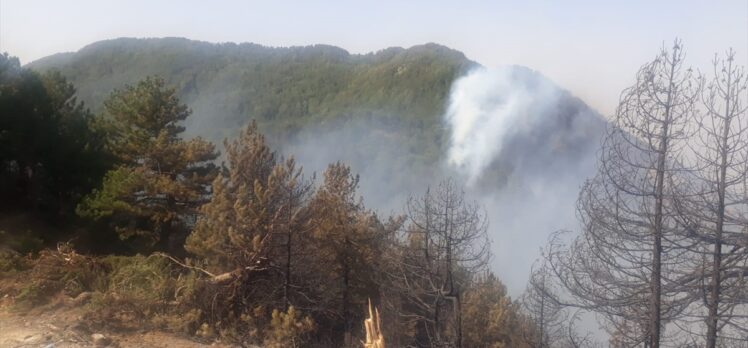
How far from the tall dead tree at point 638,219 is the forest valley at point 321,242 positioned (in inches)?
1.0

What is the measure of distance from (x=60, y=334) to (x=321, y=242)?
753cm

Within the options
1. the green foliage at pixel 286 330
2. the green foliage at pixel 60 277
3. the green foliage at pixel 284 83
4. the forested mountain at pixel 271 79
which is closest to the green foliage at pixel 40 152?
the green foliage at pixel 60 277

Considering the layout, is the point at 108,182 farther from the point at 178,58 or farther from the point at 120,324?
the point at 178,58

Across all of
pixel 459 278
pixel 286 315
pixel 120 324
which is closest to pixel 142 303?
pixel 120 324

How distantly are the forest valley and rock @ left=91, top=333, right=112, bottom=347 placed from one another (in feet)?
1.08

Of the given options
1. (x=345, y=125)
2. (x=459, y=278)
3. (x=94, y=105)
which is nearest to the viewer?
(x=459, y=278)

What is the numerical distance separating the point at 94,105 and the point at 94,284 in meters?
69.5

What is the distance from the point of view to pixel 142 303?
1087 centimetres

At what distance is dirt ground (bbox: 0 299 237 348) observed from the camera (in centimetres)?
884

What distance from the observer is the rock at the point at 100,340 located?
9.20 m

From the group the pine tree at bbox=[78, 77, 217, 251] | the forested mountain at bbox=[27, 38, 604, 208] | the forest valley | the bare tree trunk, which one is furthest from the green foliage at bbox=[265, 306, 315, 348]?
the forested mountain at bbox=[27, 38, 604, 208]

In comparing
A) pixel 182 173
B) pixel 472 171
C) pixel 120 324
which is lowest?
pixel 120 324

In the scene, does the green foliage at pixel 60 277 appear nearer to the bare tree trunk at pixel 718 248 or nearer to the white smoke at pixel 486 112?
the bare tree trunk at pixel 718 248

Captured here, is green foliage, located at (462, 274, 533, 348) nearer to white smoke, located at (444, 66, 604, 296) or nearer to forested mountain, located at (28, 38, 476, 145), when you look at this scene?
white smoke, located at (444, 66, 604, 296)
